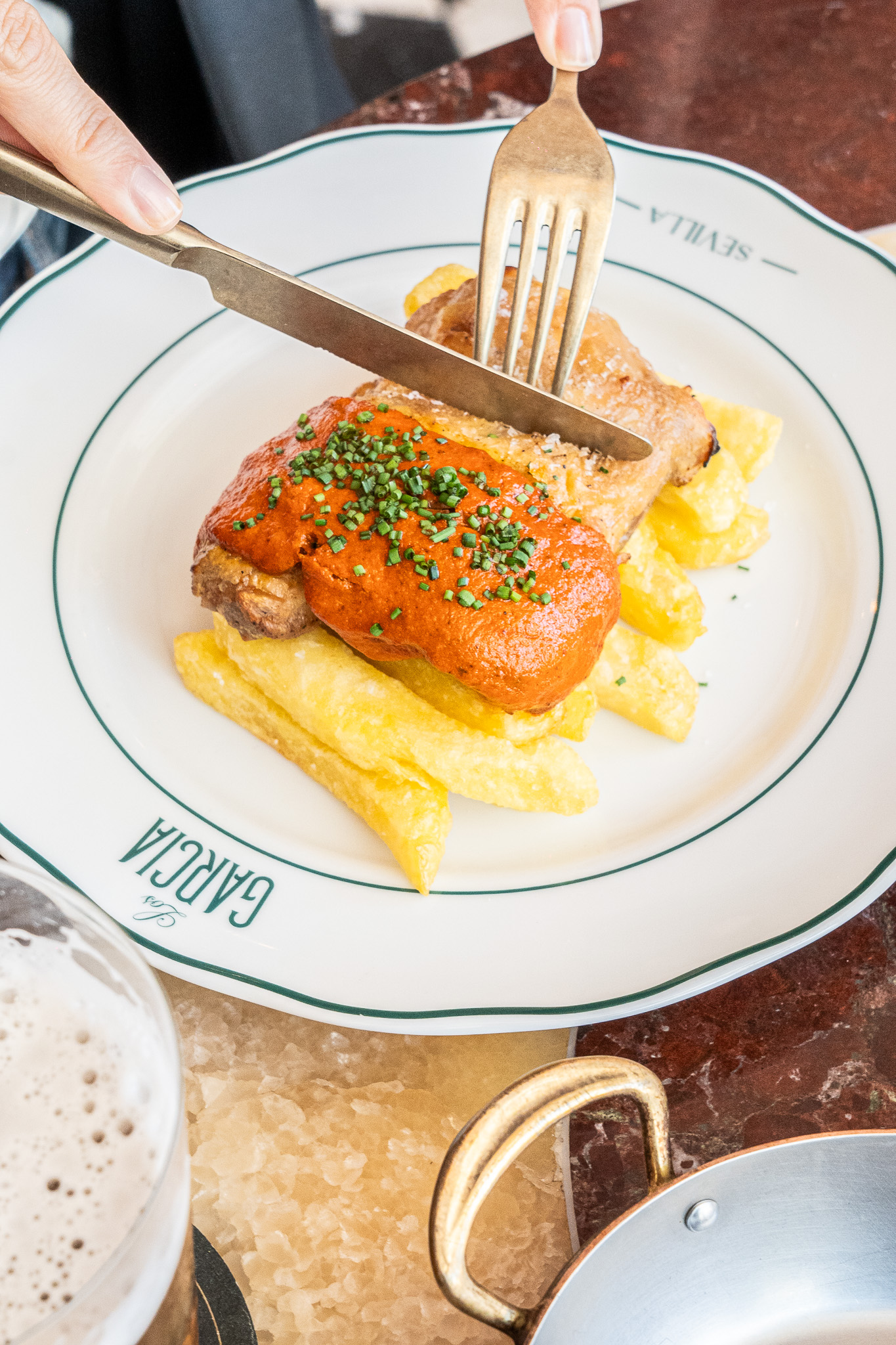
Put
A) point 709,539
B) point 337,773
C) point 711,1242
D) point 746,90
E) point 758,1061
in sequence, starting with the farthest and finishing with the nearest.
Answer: point 746,90 < point 709,539 < point 337,773 < point 758,1061 < point 711,1242

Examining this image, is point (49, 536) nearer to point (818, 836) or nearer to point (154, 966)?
point (154, 966)

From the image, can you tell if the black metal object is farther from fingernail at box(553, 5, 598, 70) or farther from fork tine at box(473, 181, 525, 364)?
fingernail at box(553, 5, 598, 70)

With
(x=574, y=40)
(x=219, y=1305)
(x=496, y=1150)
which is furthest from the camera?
(x=574, y=40)

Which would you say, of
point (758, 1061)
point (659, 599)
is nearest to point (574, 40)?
point (659, 599)

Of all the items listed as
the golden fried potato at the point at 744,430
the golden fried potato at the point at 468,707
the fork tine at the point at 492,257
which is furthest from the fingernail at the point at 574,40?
the golden fried potato at the point at 468,707

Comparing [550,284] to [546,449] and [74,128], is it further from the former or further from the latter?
[74,128]
